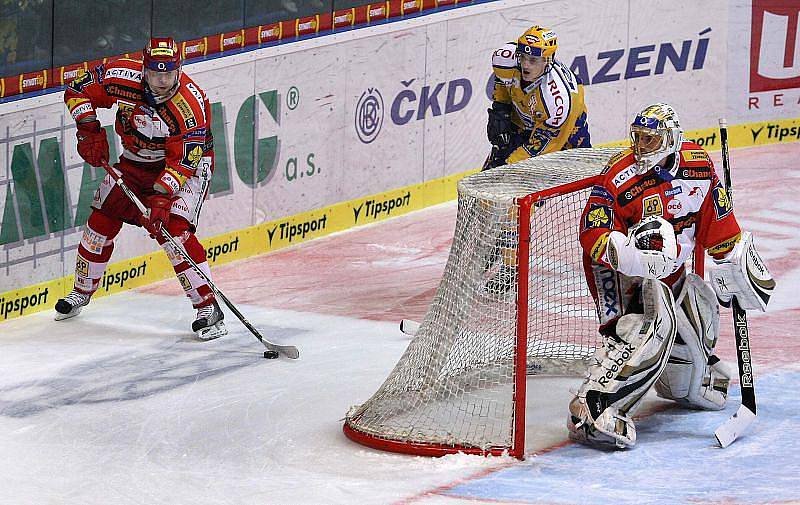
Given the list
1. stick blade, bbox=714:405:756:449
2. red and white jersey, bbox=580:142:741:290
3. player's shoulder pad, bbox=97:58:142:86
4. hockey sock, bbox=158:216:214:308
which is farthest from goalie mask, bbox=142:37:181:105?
stick blade, bbox=714:405:756:449

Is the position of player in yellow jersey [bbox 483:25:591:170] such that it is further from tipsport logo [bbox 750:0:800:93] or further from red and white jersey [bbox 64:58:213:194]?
tipsport logo [bbox 750:0:800:93]

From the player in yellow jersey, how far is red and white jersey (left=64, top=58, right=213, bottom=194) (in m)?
1.41

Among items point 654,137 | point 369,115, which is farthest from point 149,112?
point 654,137

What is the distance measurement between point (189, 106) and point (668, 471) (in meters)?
2.94

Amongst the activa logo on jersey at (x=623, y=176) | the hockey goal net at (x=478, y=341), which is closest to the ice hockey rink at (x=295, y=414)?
the hockey goal net at (x=478, y=341)

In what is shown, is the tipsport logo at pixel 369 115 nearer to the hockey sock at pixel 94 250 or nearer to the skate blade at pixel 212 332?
the hockey sock at pixel 94 250

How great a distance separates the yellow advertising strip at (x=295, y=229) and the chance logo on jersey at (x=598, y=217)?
3.39m

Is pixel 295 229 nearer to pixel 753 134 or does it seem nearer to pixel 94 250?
pixel 94 250

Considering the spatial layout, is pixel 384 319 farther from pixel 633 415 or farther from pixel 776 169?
pixel 776 169

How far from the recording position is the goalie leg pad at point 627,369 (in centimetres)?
518

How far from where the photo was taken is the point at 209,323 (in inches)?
275

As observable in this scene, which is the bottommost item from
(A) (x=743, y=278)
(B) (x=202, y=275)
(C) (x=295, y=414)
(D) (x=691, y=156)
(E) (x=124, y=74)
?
(C) (x=295, y=414)

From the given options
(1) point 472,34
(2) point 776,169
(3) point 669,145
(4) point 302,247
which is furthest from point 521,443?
(2) point 776,169

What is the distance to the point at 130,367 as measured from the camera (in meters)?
6.56
